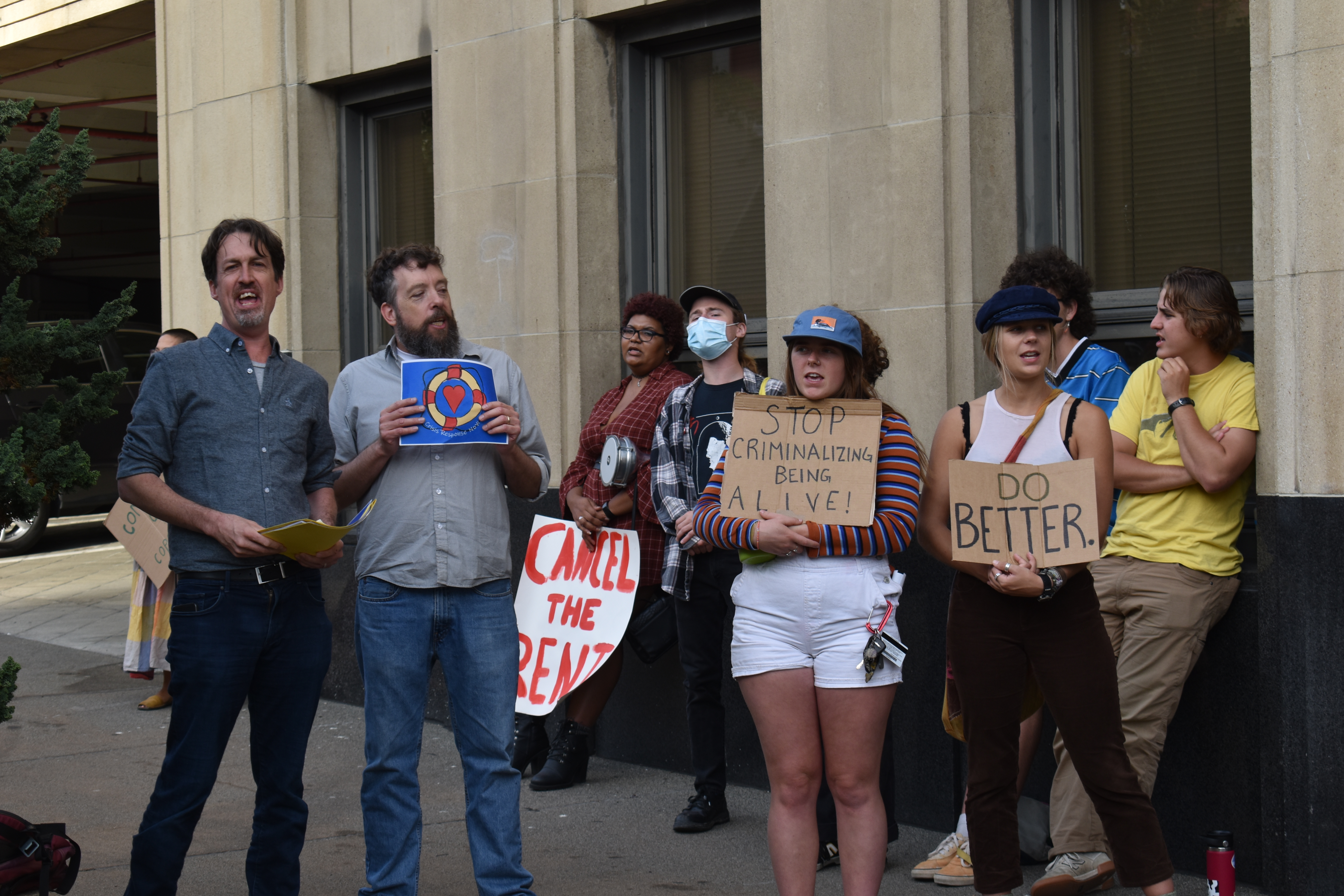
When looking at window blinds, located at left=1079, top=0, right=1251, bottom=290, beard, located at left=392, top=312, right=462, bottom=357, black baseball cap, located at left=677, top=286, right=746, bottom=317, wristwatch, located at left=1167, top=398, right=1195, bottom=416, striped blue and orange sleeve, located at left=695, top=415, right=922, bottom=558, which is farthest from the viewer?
black baseball cap, located at left=677, top=286, right=746, bottom=317

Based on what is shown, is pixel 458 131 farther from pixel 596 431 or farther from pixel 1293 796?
pixel 1293 796

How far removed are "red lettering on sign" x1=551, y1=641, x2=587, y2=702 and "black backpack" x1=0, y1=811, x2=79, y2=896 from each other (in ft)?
8.43

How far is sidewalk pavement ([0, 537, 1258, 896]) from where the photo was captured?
18.2 feet

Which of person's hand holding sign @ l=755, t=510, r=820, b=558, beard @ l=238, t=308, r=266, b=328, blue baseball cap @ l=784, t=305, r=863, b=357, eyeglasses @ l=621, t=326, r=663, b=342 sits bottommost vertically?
person's hand holding sign @ l=755, t=510, r=820, b=558

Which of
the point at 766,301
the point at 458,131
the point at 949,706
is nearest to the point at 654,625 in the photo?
the point at 766,301

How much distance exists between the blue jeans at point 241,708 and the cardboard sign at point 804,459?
4.66 feet

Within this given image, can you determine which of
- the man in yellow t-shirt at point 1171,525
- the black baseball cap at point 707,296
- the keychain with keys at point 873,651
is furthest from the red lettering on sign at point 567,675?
the keychain with keys at point 873,651

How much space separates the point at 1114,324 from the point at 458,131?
4053 mm

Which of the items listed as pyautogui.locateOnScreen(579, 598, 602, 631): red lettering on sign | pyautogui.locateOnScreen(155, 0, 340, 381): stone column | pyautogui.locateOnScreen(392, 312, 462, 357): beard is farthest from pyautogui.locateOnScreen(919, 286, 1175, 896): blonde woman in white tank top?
pyautogui.locateOnScreen(155, 0, 340, 381): stone column

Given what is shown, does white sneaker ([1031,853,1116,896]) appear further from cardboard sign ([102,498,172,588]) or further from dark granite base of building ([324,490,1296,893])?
cardboard sign ([102,498,172,588])

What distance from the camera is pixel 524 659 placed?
7.06m

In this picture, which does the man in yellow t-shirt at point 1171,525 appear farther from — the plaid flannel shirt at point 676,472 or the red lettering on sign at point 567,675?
the red lettering on sign at point 567,675

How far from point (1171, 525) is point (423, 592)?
259 centimetres

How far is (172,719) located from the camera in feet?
14.8
